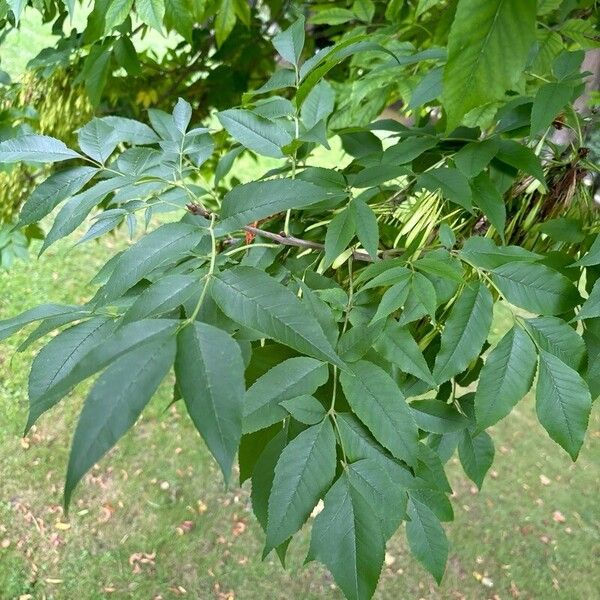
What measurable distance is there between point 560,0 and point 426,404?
647 mm

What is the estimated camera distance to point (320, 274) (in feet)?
2.20

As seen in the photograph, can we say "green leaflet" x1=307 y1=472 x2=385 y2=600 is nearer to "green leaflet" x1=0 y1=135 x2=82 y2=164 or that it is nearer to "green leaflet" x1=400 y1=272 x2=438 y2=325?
"green leaflet" x1=400 y1=272 x2=438 y2=325

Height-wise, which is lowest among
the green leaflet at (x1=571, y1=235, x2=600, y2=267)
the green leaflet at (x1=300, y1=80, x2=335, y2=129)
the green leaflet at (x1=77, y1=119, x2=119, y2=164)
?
the green leaflet at (x1=571, y1=235, x2=600, y2=267)

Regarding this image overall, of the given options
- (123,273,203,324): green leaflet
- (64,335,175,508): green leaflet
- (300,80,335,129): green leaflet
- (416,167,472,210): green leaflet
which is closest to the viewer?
(64,335,175,508): green leaflet

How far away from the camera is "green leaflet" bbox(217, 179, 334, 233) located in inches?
20.8

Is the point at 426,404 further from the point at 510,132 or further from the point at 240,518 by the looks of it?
the point at 240,518

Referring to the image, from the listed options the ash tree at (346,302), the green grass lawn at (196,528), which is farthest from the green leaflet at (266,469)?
the green grass lawn at (196,528)

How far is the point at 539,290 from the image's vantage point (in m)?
0.62

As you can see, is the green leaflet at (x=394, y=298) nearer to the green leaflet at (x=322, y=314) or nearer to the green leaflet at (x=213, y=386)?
the green leaflet at (x=322, y=314)

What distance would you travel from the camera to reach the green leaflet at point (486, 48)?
1.18 feet

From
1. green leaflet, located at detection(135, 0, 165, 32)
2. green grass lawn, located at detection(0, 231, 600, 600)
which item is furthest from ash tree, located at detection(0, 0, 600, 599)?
green grass lawn, located at detection(0, 231, 600, 600)

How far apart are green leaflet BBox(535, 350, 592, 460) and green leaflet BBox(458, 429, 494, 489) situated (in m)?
0.17

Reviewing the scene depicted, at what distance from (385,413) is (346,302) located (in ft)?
0.43

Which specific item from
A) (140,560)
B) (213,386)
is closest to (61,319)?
(213,386)
